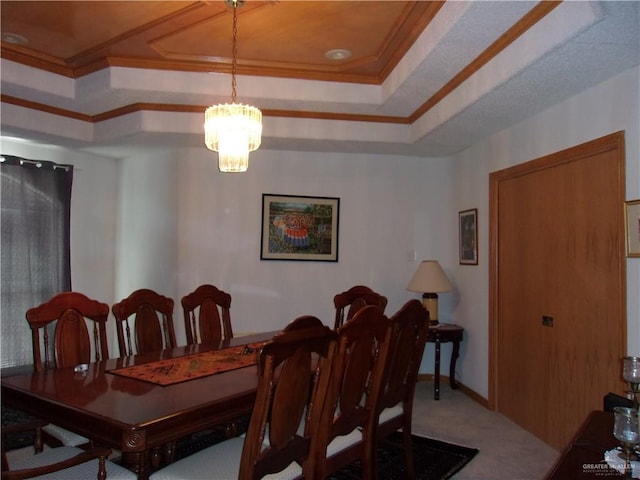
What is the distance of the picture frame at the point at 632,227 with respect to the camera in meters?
2.68

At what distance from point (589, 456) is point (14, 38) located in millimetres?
3839

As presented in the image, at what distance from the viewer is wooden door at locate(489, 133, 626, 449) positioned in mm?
2930

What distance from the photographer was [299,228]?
496cm

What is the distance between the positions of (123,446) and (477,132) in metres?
3.56

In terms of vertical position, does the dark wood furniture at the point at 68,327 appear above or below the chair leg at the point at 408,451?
above

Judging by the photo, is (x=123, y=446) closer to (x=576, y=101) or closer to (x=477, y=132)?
(x=576, y=101)

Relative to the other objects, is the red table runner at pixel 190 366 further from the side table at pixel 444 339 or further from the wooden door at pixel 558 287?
the side table at pixel 444 339

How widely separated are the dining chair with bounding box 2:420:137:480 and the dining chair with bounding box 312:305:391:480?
761 millimetres

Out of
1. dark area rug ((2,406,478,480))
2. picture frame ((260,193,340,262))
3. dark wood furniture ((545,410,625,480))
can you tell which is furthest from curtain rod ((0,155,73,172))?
dark wood furniture ((545,410,625,480))

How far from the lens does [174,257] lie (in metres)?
4.87

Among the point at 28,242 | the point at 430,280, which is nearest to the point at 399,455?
the point at 430,280

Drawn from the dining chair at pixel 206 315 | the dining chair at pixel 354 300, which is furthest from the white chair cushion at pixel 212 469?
the dining chair at pixel 354 300

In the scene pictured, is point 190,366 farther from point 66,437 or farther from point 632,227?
point 632,227

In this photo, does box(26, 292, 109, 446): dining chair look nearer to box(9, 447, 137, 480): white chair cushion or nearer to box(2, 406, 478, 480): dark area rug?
box(9, 447, 137, 480): white chair cushion
